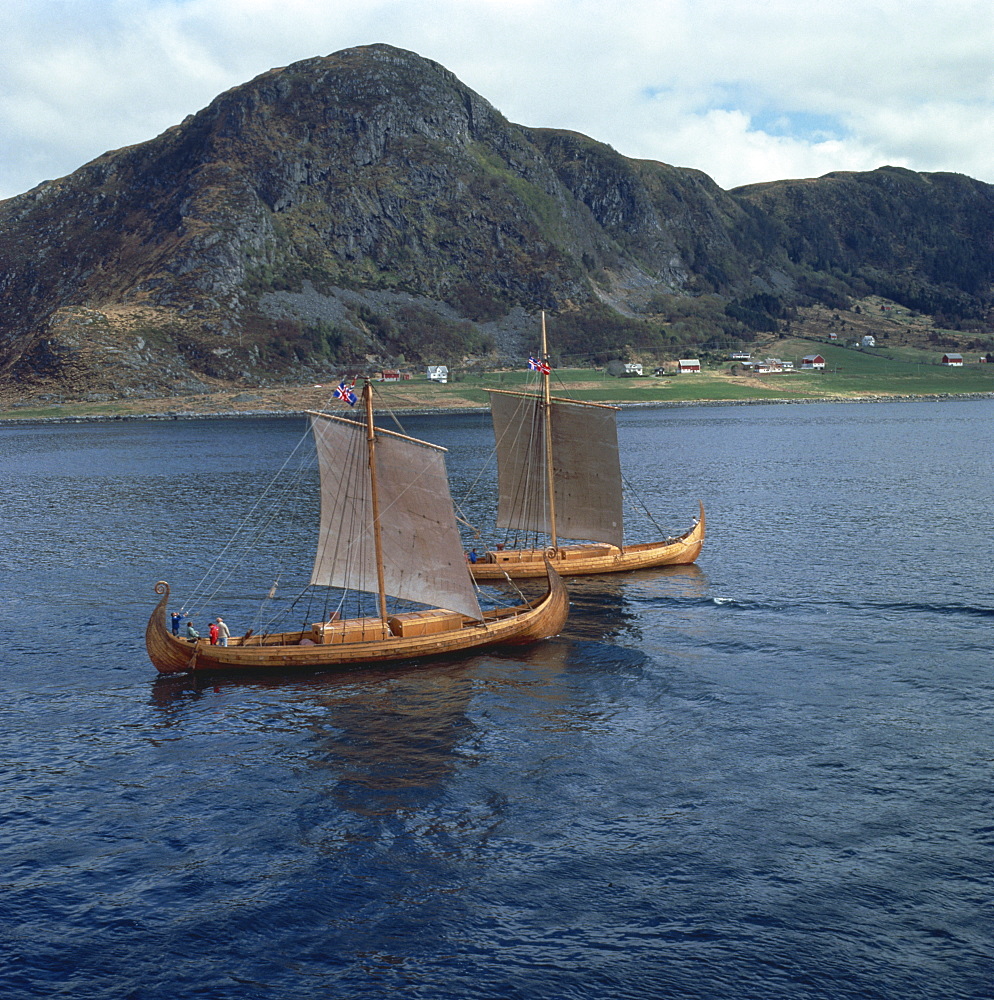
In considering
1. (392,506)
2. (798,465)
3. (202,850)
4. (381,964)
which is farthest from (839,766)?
(798,465)

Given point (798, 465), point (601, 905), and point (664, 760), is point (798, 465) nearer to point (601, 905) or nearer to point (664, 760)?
point (664, 760)

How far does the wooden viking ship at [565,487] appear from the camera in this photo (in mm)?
69250

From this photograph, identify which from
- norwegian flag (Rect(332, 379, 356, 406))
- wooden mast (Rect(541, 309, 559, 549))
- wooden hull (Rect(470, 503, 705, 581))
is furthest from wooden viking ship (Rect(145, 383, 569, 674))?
wooden mast (Rect(541, 309, 559, 549))

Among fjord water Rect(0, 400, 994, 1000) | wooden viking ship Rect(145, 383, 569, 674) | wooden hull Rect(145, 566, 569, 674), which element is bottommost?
fjord water Rect(0, 400, 994, 1000)

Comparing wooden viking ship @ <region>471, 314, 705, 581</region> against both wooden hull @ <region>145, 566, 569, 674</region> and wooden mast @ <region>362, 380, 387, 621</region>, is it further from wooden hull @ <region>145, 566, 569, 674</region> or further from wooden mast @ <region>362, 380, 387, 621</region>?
wooden mast @ <region>362, 380, 387, 621</region>

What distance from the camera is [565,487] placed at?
71.2 meters

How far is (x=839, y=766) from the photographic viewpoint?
34.6m

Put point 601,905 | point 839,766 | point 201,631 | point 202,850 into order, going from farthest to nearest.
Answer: point 201,631 → point 839,766 → point 202,850 → point 601,905

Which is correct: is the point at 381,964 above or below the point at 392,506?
below

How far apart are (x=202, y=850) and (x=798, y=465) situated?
121 metres

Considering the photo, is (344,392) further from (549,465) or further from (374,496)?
(549,465)

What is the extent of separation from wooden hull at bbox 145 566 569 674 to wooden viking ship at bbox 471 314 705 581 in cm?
1727

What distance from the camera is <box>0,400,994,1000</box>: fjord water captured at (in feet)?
79.6

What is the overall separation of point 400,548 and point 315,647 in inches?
301
